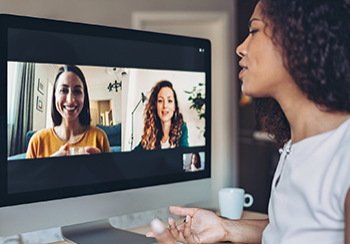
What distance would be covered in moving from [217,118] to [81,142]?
67cm

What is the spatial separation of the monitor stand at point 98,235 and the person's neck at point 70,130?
0.93 ft

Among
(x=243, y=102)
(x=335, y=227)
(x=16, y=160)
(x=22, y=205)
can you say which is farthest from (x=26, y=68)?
(x=243, y=102)

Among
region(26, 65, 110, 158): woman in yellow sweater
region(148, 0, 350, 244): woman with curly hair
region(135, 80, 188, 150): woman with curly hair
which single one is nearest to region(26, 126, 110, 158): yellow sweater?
region(26, 65, 110, 158): woman in yellow sweater

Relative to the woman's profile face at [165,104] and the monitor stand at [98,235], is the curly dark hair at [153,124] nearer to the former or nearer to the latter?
the woman's profile face at [165,104]

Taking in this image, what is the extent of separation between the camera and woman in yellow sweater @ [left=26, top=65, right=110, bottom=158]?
3.09ft

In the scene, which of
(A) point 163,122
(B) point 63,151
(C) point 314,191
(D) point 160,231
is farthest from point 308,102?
(B) point 63,151

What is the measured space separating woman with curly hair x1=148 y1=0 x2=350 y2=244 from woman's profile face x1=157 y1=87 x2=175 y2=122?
16.0 inches

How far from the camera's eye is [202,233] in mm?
978

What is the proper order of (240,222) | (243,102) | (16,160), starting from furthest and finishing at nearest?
(243,102), (240,222), (16,160)

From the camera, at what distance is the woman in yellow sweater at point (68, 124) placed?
3.09 ft

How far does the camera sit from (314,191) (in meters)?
0.67

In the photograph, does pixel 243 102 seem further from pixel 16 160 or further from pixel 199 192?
pixel 16 160

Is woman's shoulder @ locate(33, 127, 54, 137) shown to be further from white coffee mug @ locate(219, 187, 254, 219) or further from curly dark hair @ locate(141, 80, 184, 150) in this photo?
white coffee mug @ locate(219, 187, 254, 219)

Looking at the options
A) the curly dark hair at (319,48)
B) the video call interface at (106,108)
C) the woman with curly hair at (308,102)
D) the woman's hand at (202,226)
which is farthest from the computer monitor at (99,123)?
the curly dark hair at (319,48)
